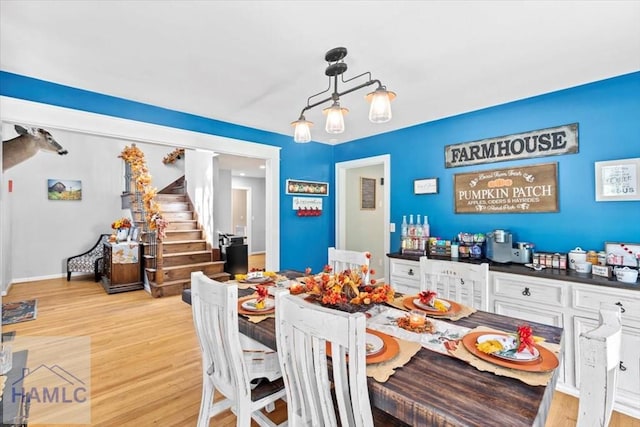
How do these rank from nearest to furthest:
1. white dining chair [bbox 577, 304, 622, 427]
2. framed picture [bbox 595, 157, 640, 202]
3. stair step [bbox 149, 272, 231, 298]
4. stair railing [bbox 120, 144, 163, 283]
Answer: white dining chair [bbox 577, 304, 622, 427]
framed picture [bbox 595, 157, 640, 202]
stair step [bbox 149, 272, 231, 298]
stair railing [bbox 120, 144, 163, 283]

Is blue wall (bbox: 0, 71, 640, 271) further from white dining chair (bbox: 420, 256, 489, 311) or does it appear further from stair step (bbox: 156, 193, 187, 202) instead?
stair step (bbox: 156, 193, 187, 202)

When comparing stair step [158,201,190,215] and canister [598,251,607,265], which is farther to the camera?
stair step [158,201,190,215]

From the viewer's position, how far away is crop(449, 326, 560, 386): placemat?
0.96 m

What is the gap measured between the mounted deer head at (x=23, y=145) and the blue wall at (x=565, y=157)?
5.99 meters

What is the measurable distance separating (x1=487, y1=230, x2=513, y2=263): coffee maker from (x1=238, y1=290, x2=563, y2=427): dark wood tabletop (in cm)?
177

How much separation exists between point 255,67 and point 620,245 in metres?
2.95

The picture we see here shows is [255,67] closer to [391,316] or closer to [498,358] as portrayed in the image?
[391,316]

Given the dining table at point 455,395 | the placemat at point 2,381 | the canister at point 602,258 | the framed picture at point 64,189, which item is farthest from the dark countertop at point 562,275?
the framed picture at point 64,189

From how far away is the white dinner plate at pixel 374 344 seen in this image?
1.15 metres

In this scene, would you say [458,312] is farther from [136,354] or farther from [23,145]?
[23,145]

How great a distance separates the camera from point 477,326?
1.42 metres

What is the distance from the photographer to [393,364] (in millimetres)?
1074

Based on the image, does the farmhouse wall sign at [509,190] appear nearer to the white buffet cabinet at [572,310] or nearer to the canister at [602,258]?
the canister at [602,258]

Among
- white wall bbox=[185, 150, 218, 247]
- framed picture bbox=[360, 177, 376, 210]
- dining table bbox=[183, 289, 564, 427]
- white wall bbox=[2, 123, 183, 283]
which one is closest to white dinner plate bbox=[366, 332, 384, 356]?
dining table bbox=[183, 289, 564, 427]
